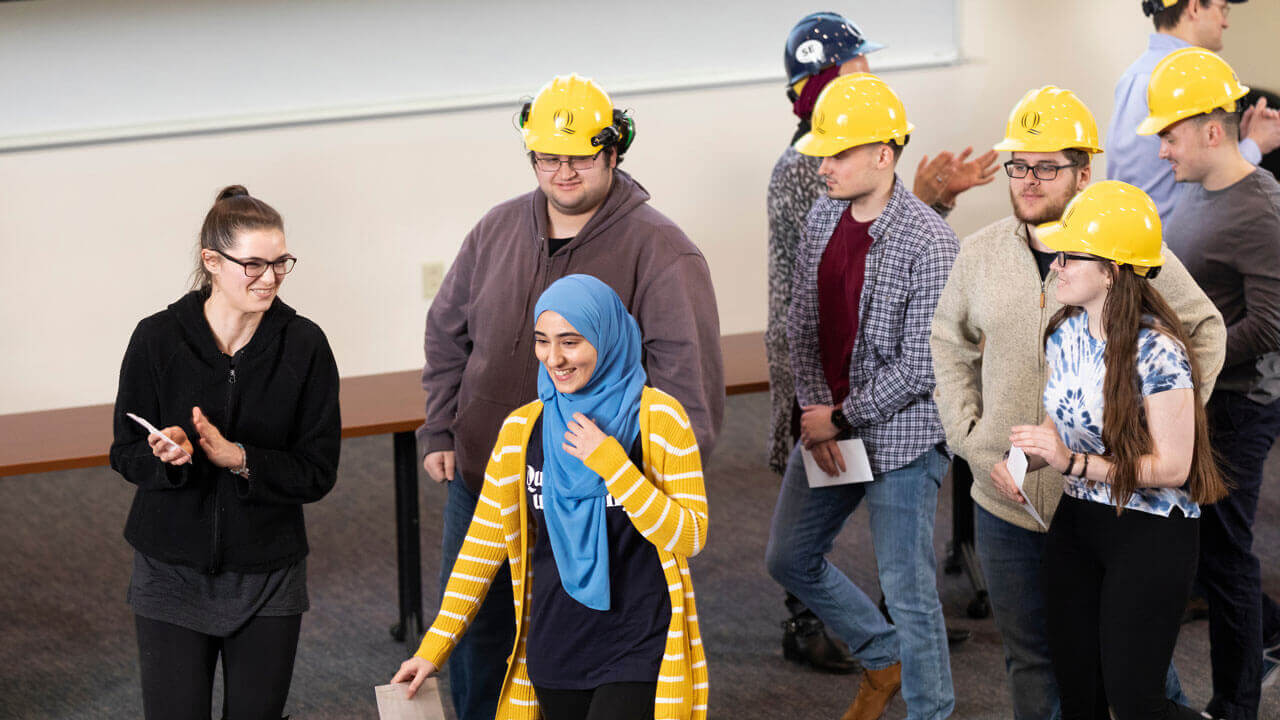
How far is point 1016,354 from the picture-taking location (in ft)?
9.29

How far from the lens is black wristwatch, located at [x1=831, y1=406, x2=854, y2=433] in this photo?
318 cm

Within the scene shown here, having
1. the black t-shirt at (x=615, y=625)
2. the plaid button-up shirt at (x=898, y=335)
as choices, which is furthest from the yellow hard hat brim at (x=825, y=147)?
the black t-shirt at (x=615, y=625)

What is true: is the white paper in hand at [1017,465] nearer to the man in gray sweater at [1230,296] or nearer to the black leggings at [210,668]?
the man in gray sweater at [1230,296]

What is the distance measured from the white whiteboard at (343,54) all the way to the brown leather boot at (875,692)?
324cm

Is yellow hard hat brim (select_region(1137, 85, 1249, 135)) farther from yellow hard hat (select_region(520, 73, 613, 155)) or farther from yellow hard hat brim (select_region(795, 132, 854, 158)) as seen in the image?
yellow hard hat (select_region(520, 73, 613, 155))

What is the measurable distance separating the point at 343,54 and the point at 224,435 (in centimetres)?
332

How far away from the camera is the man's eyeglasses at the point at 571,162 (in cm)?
287

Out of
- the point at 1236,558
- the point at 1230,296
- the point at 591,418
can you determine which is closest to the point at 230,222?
the point at 591,418

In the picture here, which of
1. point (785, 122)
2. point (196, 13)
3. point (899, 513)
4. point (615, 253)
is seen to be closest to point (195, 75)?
point (196, 13)

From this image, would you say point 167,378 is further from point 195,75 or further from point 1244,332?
point 195,75

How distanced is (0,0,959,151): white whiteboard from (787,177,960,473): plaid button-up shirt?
286 centimetres

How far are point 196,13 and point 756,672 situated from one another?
11.6 ft

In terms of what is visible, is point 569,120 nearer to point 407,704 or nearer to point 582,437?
point 582,437

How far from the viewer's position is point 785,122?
6023mm
